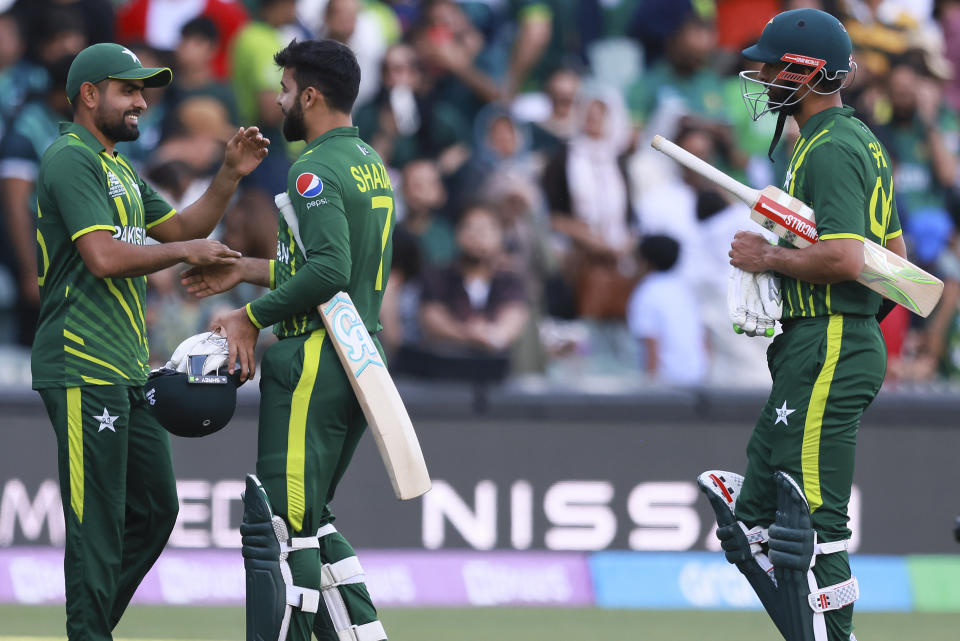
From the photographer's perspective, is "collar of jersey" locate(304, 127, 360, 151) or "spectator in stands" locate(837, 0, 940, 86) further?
"spectator in stands" locate(837, 0, 940, 86)

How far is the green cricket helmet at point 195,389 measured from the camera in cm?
516

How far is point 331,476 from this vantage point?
527cm

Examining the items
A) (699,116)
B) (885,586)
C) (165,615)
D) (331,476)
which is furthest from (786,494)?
(699,116)

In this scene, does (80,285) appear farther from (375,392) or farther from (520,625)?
(520,625)

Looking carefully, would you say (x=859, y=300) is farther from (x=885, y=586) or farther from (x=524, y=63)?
(x=524, y=63)

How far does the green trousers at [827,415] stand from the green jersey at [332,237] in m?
1.49

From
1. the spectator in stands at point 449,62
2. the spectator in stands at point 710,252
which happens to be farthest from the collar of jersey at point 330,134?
the spectator in stands at point 449,62

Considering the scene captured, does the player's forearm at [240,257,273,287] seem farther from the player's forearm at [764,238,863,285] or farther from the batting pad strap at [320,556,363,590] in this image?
the player's forearm at [764,238,863,285]

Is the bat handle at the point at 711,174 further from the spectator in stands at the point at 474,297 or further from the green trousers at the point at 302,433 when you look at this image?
the spectator in stands at the point at 474,297

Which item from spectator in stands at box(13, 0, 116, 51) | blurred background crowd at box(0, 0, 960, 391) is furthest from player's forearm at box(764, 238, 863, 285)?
spectator in stands at box(13, 0, 116, 51)

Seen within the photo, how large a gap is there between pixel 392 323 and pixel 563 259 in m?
1.52

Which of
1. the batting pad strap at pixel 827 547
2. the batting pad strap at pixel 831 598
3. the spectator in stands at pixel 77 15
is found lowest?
the batting pad strap at pixel 831 598

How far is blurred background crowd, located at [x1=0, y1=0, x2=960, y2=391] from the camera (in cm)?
938

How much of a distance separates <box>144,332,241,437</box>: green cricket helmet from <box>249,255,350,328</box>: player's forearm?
0.21 m
